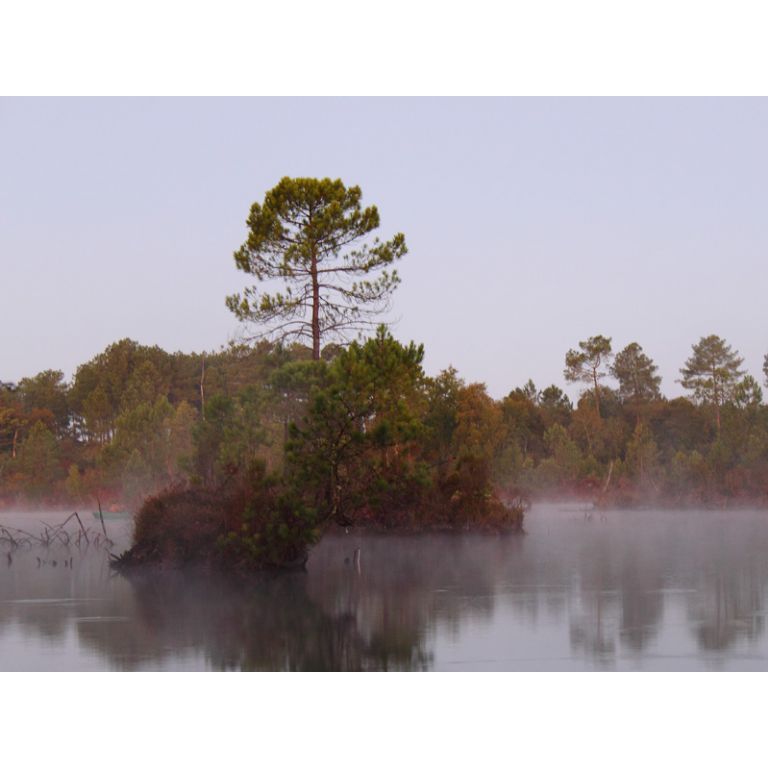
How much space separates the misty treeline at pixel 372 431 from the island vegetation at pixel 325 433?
0.25 ft

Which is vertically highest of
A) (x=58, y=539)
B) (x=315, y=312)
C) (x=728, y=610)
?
(x=315, y=312)

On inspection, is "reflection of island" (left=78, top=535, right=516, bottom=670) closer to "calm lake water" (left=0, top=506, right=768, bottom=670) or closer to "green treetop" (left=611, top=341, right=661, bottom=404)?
"calm lake water" (left=0, top=506, right=768, bottom=670)

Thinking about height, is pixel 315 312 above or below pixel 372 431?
above

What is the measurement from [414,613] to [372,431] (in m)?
5.49

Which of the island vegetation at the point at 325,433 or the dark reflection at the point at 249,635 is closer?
the dark reflection at the point at 249,635

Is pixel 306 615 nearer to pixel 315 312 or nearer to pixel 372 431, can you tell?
pixel 372 431

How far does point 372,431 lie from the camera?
19.6 metres

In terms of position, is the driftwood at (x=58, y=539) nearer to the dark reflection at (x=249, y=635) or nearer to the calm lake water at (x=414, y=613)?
the calm lake water at (x=414, y=613)

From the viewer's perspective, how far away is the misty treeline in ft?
66.7

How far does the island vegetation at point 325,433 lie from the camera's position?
20.1 m

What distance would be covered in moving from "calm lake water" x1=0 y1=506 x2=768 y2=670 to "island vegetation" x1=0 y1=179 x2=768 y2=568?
4.88ft

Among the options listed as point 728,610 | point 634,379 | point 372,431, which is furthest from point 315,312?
point 634,379

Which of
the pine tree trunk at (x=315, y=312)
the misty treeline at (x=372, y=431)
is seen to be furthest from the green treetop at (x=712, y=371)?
the pine tree trunk at (x=315, y=312)

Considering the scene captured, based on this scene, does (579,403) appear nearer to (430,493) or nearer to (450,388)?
(450,388)
